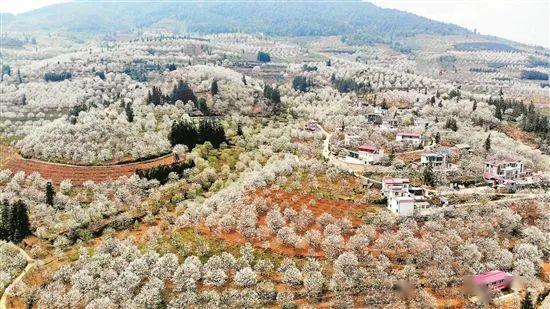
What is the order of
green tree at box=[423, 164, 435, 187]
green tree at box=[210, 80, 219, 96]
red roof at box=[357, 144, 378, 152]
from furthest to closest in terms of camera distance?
green tree at box=[210, 80, 219, 96] < red roof at box=[357, 144, 378, 152] < green tree at box=[423, 164, 435, 187]

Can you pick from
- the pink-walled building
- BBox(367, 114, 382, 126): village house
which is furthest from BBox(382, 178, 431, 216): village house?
BBox(367, 114, 382, 126): village house

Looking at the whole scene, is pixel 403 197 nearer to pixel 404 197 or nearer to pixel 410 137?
pixel 404 197

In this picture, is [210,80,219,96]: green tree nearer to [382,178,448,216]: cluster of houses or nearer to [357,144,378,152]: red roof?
[357,144,378,152]: red roof

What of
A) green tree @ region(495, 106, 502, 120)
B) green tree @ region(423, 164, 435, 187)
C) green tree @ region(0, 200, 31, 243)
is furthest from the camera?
green tree @ region(495, 106, 502, 120)

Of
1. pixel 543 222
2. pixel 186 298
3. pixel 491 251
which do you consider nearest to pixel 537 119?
pixel 543 222

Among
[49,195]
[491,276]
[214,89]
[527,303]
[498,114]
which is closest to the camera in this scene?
[527,303]

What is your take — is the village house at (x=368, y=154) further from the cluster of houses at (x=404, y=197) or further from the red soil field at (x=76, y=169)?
the red soil field at (x=76, y=169)

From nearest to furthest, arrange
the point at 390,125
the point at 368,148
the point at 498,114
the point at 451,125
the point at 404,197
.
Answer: the point at 404,197 < the point at 368,148 < the point at 451,125 < the point at 390,125 < the point at 498,114

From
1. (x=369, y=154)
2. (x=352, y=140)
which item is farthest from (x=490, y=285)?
(x=352, y=140)
